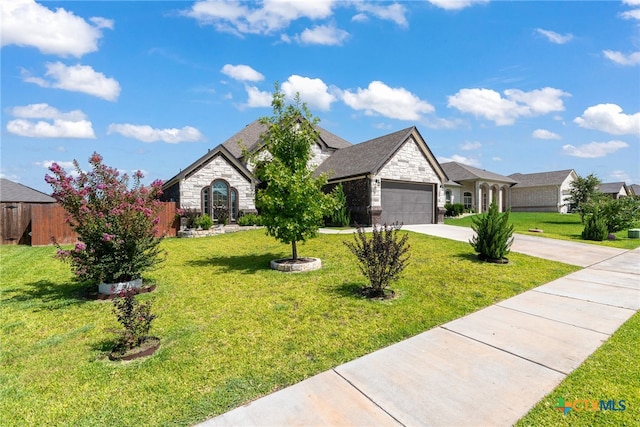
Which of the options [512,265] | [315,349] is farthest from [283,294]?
[512,265]

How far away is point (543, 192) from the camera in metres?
38.1

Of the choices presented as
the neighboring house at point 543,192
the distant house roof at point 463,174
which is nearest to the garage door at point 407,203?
the distant house roof at point 463,174

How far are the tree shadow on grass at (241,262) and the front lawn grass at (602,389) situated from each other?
6650mm

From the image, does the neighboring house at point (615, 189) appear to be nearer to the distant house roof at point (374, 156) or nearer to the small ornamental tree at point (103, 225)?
the distant house roof at point (374, 156)

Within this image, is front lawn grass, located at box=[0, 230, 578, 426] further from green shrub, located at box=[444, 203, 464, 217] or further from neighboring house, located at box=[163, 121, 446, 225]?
green shrub, located at box=[444, 203, 464, 217]

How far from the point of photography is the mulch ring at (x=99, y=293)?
6.32 m

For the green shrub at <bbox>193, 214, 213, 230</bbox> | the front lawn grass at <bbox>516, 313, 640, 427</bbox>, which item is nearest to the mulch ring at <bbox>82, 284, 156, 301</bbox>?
the front lawn grass at <bbox>516, 313, 640, 427</bbox>

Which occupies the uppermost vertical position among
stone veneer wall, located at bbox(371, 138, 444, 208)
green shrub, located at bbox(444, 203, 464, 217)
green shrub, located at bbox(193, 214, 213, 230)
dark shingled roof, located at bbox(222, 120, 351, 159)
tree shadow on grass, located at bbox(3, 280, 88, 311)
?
dark shingled roof, located at bbox(222, 120, 351, 159)

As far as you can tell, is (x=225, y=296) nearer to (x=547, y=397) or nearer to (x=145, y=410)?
(x=145, y=410)

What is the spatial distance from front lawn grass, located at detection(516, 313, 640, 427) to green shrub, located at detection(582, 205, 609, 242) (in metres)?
13.3

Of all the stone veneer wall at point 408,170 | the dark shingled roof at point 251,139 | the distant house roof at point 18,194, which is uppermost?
the dark shingled roof at point 251,139

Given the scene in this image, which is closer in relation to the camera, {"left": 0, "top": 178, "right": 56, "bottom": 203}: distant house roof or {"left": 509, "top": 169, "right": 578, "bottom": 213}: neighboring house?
{"left": 0, "top": 178, "right": 56, "bottom": 203}: distant house roof

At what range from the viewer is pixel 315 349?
411 centimetres

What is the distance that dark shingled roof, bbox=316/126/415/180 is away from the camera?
18531 millimetres
